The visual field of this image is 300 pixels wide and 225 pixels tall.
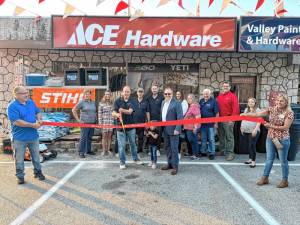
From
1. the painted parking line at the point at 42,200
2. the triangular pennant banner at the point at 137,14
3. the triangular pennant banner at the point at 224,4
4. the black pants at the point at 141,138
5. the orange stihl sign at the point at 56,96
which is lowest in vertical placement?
the painted parking line at the point at 42,200

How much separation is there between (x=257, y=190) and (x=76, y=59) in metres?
6.97

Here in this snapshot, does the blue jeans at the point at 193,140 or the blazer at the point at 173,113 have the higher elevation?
the blazer at the point at 173,113

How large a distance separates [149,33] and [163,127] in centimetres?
316

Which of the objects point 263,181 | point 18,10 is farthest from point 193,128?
point 18,10

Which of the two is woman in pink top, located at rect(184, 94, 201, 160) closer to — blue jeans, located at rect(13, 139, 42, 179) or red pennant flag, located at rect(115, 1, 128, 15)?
red pennant flag, located at rect(115, 1, 128, 15)

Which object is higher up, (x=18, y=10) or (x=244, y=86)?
(x=18, y=10)

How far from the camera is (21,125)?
4.94 meters

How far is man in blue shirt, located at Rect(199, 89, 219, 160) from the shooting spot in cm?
697

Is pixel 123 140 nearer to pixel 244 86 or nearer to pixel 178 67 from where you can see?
pixel 178 67

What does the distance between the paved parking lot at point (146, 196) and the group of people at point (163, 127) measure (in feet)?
1.15

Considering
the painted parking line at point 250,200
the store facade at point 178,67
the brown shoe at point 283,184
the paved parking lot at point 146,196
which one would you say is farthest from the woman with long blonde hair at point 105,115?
the brown shoe at point 283,184

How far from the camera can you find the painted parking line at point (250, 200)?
12.5 feet

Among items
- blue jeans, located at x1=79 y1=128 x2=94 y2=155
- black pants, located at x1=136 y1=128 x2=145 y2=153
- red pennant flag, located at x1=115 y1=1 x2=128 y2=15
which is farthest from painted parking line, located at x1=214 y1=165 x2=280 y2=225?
red pennant flag, located at x1=115 y1=1 x2=128 y2=15

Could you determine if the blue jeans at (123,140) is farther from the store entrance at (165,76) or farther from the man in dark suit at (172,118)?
the store entrance at (165,76)
